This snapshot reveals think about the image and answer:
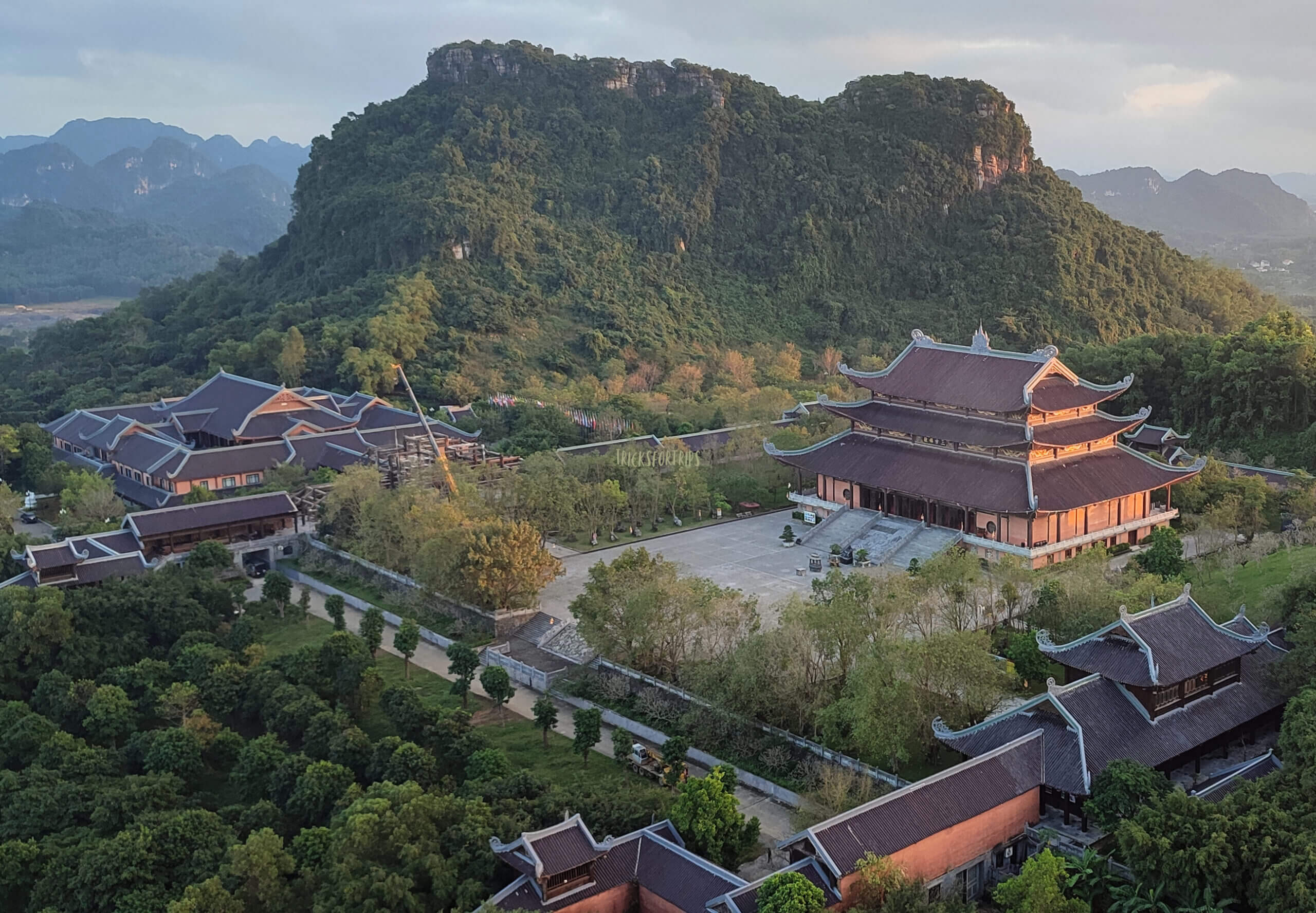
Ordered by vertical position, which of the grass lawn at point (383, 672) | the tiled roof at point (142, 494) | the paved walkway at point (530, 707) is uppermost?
the tiled roof at point (142, 494)

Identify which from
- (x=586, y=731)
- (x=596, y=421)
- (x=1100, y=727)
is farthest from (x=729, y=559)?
(x=1100, y=727)

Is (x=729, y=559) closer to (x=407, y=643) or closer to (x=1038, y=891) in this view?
(x=407, y=643)

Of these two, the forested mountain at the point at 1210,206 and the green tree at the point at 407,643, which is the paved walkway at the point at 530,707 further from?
the forested mountain at the point at 1210,206

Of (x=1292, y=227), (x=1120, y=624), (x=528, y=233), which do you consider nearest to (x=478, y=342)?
(x=528, y=233)

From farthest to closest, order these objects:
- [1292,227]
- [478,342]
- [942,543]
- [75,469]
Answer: [1292,227]
[478,342]
[75,469]
[942,543]

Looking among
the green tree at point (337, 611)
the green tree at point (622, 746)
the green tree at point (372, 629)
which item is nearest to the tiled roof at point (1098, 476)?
the green tree at point (622, 746)

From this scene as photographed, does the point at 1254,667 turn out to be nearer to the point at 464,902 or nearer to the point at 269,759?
the point at 464,902

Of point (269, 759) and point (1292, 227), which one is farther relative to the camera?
point (1292, 227)
